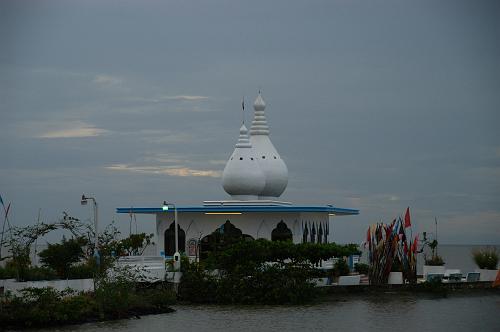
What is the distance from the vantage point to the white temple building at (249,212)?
140 feet

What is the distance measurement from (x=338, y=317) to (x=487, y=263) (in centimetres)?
1426

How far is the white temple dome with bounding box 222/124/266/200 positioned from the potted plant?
10356 millimetres

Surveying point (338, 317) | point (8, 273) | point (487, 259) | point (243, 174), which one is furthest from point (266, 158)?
point (8, 273)

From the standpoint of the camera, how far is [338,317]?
33.4 metres

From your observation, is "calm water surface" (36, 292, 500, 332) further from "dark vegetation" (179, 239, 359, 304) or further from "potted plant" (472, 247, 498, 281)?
"potted plant" (472, 247, 498, 281)

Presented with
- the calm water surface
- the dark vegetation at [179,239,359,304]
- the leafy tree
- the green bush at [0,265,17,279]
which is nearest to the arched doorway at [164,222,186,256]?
the dark vegetation at [179,239,359,304]

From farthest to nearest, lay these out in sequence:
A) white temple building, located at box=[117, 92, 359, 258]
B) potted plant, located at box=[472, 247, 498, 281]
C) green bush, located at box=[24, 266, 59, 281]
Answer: potted plant, located at box=[472, 247, 498, 281] < white temple building, located at box=[117, 92, 359, 258] < green bush, located at box=[24, 266, 59, 281]

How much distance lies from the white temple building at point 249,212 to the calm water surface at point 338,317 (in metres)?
5.03

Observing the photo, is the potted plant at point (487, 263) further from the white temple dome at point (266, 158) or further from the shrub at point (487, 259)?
the white temple dome at point (266, 158)

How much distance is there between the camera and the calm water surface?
30.7 metres

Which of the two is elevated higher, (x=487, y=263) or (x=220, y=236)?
(x=220, y=236)

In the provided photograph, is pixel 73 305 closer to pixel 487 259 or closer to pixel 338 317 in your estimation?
pixel 338 317

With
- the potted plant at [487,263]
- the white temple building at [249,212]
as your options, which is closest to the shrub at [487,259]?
the potted plant at [487,263]

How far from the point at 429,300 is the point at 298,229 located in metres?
6.73
